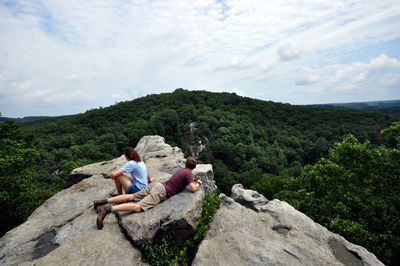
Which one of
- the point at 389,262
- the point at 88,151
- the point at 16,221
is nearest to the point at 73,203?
the point at 16,221

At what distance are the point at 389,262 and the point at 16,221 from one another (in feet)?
89.6

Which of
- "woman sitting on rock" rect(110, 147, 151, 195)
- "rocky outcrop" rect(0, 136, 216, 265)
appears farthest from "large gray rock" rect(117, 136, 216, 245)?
"woman sitting on rock" rect(110, 147, 151, 195)

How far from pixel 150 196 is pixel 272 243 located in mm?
4268

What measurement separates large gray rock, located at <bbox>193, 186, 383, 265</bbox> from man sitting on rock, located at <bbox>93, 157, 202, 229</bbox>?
1.84m

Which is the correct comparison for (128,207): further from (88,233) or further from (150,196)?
(88,233)

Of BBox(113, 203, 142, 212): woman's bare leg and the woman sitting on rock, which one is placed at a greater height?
the woman sitting on rock

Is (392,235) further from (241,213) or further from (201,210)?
(201,210)

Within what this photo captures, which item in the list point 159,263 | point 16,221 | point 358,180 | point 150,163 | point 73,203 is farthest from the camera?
point 16,221

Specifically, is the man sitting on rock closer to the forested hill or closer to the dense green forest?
the dense green forest

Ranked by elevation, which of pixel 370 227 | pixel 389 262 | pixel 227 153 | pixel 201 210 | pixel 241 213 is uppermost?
pixel 201 210

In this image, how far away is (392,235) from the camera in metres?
11.4

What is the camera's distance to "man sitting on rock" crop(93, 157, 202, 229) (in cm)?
634

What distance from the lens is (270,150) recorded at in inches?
3068

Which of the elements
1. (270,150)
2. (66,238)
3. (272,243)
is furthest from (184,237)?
(270,150)
